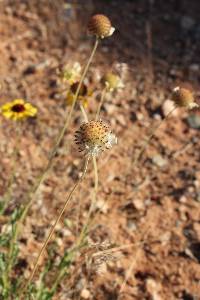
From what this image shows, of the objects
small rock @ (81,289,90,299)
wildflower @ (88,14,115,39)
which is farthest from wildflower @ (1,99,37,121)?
small rock @ (81,289,90,299)

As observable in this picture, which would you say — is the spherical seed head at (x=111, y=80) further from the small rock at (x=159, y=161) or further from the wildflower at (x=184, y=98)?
the small rock at (x=159, y=161)

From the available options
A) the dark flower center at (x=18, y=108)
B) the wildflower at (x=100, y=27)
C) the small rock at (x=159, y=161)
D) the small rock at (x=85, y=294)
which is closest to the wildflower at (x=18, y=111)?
the dark flower center at (x=18, y=108)

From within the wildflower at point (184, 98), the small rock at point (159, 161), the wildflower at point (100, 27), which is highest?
the small rock at point (159, 161)

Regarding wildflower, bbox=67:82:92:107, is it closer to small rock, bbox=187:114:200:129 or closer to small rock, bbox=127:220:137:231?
small rock, bbox=127:220:137:231

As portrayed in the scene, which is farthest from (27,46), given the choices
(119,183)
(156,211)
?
(156,211)

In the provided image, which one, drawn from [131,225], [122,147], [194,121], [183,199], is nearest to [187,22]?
[194,121]

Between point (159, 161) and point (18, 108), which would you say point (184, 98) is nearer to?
point (18, 108)
